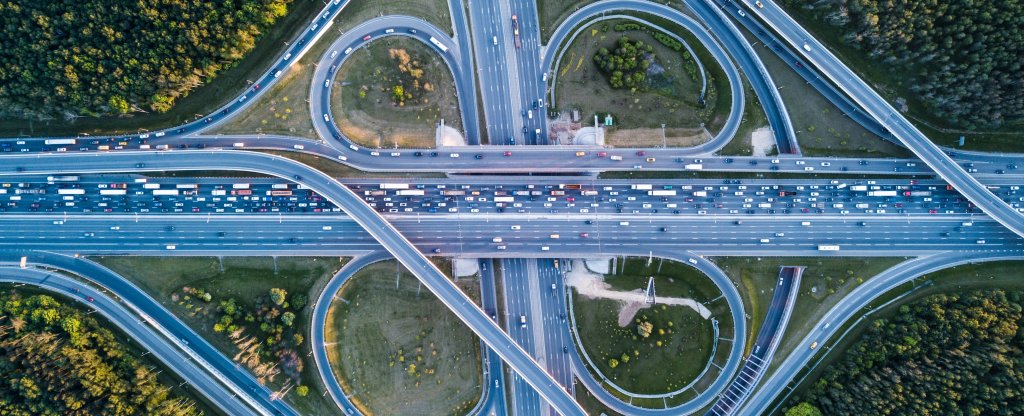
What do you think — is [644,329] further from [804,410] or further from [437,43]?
[437,43]

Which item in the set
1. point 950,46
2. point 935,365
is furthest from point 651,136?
point 935,365

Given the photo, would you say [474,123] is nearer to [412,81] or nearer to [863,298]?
[412,81]

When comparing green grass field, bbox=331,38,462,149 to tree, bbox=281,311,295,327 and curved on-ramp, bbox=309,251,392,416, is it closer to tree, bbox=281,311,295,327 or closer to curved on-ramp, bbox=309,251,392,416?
curved on-ramp, bbox=309,251,392,416

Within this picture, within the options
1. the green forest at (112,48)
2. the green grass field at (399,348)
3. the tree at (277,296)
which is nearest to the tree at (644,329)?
the green grass field at (399,348)

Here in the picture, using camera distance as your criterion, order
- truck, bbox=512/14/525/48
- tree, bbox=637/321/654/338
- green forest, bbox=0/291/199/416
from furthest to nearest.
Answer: truck, bbox=512/14/525/48
tree, bbox=637/321/654/338
green forest, bbox=0/291/199/416

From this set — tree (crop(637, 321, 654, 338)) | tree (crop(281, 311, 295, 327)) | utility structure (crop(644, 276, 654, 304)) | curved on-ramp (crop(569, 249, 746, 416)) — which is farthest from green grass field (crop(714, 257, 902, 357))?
tree (crop(281, 311, 295, 327))

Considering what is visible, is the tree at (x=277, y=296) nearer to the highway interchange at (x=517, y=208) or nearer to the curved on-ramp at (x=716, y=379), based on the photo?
the highway interchange at (x=517, y=208)
